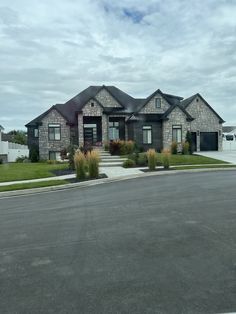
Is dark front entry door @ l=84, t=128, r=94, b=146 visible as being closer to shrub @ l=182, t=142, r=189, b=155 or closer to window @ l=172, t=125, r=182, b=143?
window @ l=172, t=125, r=182, b=143

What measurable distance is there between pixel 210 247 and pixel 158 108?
105 feet

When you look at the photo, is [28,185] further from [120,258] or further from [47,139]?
[47,139]

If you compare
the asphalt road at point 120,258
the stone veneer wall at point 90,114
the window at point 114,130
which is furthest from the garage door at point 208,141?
the asphalt road at point 120,258

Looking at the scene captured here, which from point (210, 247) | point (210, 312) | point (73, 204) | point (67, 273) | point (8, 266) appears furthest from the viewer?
point (73, 204)

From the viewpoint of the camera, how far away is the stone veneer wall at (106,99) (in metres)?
37.2

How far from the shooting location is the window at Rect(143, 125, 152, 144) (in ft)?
117

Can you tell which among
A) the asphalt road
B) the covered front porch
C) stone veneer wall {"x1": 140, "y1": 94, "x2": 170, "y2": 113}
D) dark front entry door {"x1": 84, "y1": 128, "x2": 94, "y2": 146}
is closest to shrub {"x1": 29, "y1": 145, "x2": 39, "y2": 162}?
the covered front porch

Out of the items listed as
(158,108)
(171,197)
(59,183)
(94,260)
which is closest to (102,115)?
(158,108)

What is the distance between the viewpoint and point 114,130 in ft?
121

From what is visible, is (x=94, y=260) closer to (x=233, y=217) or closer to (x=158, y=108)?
(x=233, y=217)

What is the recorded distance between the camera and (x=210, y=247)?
5.93 meters

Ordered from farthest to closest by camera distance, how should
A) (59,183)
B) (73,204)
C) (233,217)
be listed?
(59,183), (73,204), (233,217)

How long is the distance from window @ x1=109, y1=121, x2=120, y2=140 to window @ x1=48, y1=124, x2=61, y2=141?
542 cm

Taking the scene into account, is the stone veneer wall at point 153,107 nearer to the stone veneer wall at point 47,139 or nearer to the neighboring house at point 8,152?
the stone veneer wall at point 47,139
